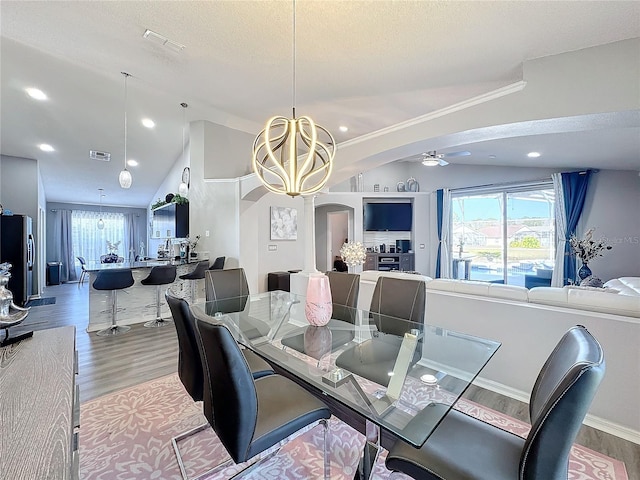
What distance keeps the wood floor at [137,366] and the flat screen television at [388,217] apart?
17.7ft

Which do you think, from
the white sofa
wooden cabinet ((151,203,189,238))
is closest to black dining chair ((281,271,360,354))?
the white sofa

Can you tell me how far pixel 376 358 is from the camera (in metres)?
1.89

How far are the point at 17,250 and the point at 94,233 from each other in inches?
205

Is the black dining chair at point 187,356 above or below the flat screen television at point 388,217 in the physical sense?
below

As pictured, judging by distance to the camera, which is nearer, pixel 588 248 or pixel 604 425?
pixel 604 425

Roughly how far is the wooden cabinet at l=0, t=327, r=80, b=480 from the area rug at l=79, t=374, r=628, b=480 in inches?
38.2

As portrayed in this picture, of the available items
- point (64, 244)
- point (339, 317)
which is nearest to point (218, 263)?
point (339, 317)

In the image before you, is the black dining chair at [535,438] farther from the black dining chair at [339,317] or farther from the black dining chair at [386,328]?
the black dining chair at [339,317]

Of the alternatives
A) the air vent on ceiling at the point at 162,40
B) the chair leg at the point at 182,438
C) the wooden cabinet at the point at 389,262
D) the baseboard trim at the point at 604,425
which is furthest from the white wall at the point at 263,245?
the baseboard trim at the point at 604,425

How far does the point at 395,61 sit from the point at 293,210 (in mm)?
3972

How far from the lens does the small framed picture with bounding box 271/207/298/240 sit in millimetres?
6078

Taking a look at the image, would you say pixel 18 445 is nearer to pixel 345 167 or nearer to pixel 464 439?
pixel 464 439

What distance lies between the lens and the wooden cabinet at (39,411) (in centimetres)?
67

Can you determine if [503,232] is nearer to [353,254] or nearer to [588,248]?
[588,248]
